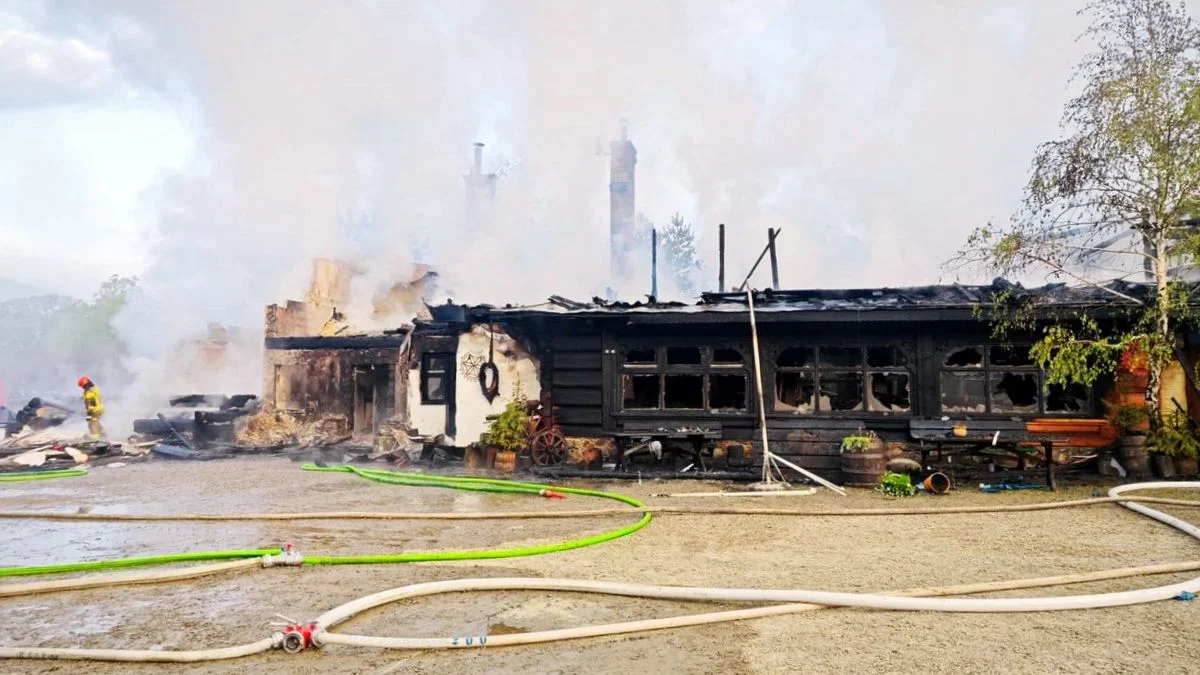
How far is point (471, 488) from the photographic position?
11.6 m

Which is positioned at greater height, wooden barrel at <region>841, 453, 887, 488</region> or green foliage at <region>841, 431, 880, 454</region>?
green foliage at <region>841, 431, 880, 454</region>

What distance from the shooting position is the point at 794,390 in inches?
559

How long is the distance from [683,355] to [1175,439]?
26.9 ft

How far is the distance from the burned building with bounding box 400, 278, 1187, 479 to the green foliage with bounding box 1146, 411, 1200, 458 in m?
0.73

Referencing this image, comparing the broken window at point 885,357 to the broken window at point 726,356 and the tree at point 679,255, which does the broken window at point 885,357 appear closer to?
the broken window at point 726,356

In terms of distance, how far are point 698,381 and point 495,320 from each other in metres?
4.50

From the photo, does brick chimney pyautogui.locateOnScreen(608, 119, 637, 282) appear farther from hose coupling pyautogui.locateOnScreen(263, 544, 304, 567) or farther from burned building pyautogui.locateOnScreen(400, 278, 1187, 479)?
hose coupling pyautogui.locateOnScreen(263, 544, 304, 567)

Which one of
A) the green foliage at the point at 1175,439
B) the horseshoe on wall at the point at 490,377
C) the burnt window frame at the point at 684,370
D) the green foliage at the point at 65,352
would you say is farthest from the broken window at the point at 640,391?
the green foliage at the point at 65,352

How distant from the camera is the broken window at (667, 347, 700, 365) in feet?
47.0

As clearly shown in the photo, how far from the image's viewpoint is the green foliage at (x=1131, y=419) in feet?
37.3

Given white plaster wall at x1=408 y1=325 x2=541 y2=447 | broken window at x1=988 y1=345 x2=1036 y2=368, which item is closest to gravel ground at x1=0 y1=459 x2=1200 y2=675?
broken window at x1=988 y1=345 x2=1036 y2=368

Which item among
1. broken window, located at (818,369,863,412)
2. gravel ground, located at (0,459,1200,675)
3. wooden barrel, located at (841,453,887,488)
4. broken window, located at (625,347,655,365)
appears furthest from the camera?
broken window, located at (625,347,655,365)

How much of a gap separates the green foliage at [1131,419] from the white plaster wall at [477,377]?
10521 millimetres

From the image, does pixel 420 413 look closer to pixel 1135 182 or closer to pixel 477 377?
pixel 477 377
